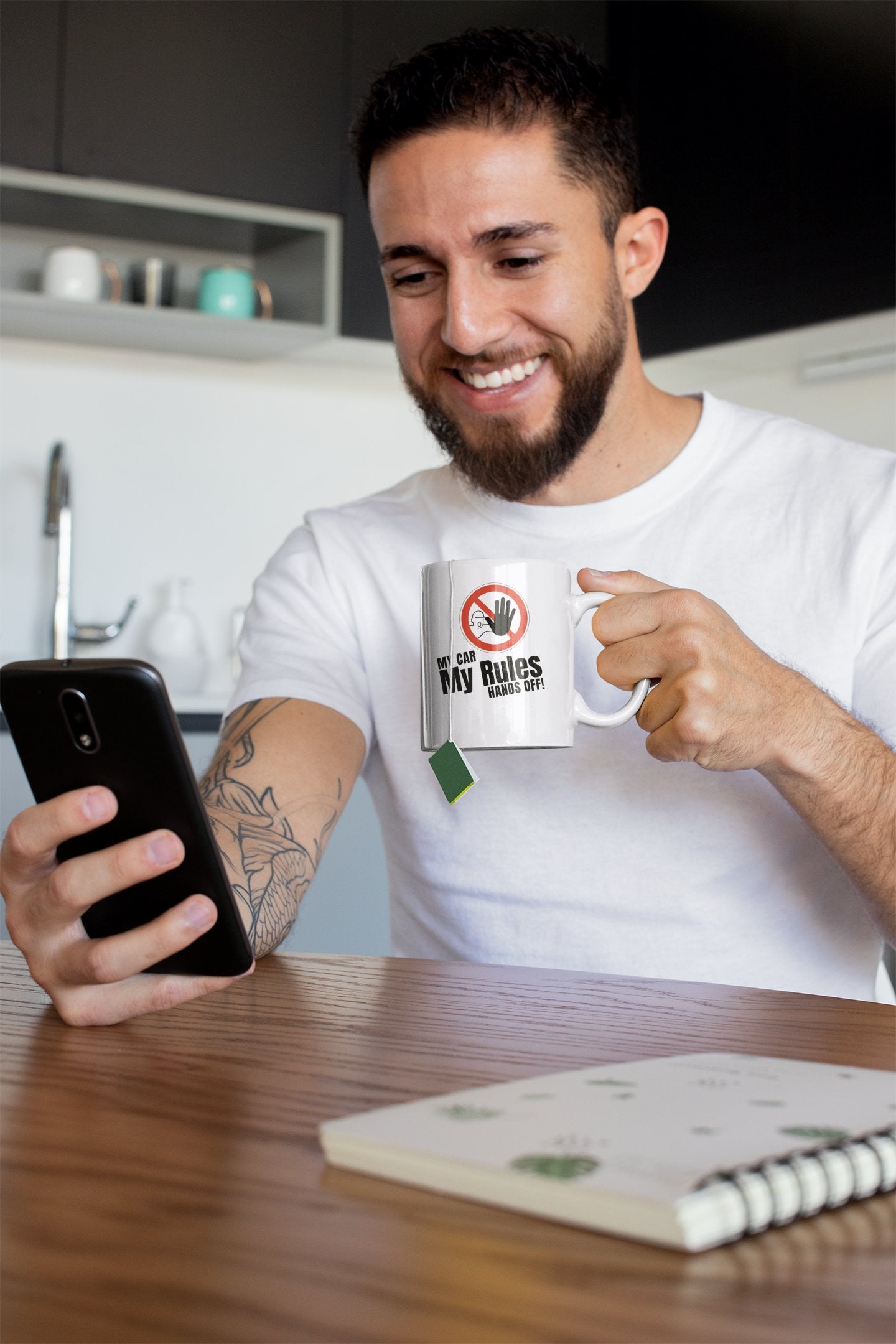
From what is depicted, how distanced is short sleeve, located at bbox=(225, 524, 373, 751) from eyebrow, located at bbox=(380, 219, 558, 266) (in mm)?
305

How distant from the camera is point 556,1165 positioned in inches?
17.6

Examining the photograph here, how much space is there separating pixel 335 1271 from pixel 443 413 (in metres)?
1.05

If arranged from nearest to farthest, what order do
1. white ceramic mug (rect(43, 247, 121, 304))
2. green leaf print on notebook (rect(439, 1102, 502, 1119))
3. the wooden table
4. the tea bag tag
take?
the wooden table < green leaf print on notebook (rect(439, 1102, 502, 1119)) < the tea bag tag < white ceramic mug (rect(43, 247, 121, 304))

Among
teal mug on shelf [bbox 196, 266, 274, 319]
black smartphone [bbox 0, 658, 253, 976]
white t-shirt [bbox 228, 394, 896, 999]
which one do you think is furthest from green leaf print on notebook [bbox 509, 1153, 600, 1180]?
teal mug on shelf [bbox 196, 266, 274, 319]

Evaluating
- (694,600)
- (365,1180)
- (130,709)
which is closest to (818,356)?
(694,600)

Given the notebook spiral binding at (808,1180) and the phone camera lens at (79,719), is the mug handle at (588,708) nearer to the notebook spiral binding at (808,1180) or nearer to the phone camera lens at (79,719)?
the phone camera lens at (79,719)

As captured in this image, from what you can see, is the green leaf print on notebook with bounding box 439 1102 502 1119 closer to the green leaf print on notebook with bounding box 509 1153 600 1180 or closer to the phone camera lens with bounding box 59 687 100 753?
the green leaf print on notebook with bounding box 509 1153 600 1180

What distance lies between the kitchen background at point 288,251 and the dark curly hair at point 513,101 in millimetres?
1480

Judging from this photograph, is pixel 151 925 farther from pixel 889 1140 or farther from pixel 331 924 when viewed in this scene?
pixel 331 924

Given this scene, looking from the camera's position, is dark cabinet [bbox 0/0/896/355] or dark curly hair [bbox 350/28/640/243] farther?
dark cabinet [bbox 0/0/896/355]

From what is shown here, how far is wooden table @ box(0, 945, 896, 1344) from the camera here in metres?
0.37

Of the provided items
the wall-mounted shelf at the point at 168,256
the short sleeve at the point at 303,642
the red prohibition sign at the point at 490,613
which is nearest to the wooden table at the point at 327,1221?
the red prohibition sign at the point at 490,613

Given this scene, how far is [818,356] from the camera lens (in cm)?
313

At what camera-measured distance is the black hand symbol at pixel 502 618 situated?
2.81ft
